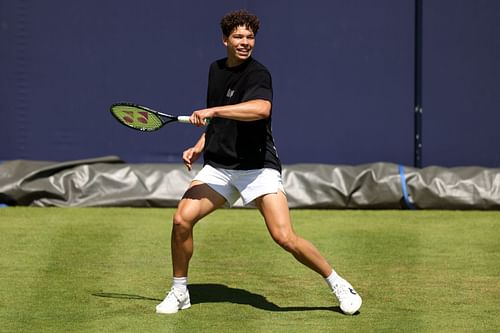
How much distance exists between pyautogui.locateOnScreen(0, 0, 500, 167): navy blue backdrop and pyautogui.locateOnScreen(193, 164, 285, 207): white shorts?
593cm

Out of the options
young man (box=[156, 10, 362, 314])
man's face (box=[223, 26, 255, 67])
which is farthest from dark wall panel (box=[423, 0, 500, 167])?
man's face (box=[223, 26, 255, 67])

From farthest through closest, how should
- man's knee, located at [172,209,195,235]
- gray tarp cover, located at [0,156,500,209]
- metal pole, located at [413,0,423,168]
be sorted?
metal pole, located at [413,0,423,168]
gray tarp cover, located at [0,156,500,209]
man's knee, located at [172,209,195,235]

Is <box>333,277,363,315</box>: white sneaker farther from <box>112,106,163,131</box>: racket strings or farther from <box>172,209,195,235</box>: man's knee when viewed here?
<box>112,106,163,131</box>: racket strings

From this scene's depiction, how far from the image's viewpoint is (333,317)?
705cm

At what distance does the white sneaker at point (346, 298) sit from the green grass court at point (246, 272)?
0.20ft

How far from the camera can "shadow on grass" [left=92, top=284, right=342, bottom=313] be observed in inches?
289

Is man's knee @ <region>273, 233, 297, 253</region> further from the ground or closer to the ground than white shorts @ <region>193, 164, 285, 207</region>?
closer to the ground

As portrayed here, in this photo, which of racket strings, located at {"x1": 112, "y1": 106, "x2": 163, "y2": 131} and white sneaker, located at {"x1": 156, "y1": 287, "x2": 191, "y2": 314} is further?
racket strings, located at {"x1": 112, "y1": 106, "x2": 163, "y2": 131}

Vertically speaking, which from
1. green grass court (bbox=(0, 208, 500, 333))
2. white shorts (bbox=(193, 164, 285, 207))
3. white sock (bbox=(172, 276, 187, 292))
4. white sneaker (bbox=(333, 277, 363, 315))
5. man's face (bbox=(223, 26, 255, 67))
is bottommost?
green grass court (bbox=(0, 208, 500, 333))

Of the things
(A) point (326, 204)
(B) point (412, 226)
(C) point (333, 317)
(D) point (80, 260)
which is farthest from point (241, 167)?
(A) point (326, 204)

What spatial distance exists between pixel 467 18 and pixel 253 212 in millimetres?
3479

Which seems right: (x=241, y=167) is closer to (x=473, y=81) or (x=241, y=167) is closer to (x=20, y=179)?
(x=20, y=179)

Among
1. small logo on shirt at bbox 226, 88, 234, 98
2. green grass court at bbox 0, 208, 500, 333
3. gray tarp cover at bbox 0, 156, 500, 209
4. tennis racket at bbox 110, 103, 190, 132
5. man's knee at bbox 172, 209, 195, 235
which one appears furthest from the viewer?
gray tarp cover at bbox 0, 156, 500, 209

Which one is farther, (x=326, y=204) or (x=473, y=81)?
(x=473, y=81)
